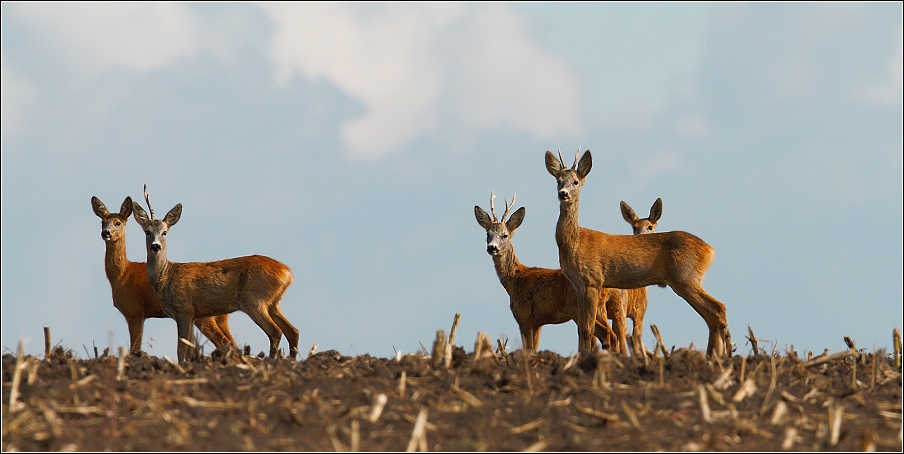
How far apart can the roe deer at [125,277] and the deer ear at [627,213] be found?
7547 mm

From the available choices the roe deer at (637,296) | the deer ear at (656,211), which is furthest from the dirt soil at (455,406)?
the deer ear at (656,211)

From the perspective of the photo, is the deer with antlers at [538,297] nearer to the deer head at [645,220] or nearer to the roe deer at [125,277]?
the deer head at [645,220]

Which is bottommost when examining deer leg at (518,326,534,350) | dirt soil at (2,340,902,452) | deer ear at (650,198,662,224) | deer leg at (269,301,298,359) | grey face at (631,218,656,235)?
dirt soil at (2,340,902,452)

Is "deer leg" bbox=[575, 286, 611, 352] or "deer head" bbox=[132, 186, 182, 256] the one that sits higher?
"deer head" bbox=[132, 186, 182, 256]

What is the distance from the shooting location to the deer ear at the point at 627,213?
1988 cm

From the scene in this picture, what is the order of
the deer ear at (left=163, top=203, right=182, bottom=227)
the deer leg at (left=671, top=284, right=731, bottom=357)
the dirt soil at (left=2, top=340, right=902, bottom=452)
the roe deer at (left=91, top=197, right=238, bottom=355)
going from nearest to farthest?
1. the dirt soil at (left=2, top=340, right=902, bottom=452)
2. the deer leg at (left=671, top=284, right=731, bottom=357)
3. the deer ear at (left=163, top=203, right=182, bottom=227)
4. the roe deer at (left=91, top=197, right=238, bottom=355)

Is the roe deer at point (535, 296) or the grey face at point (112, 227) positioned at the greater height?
the grey face at point (112, 227)

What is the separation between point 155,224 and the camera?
16.4 metres

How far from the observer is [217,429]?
8008 millimetres

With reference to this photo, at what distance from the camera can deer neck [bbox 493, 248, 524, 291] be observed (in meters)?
16.1

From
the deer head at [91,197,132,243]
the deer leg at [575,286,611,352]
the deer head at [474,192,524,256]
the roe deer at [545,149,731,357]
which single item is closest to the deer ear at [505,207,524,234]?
the deer head at [474,192,524,256]

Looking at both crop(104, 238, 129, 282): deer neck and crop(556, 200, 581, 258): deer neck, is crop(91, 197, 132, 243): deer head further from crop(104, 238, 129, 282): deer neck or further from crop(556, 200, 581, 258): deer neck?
crop(556, 200, 581, 258): deer neck

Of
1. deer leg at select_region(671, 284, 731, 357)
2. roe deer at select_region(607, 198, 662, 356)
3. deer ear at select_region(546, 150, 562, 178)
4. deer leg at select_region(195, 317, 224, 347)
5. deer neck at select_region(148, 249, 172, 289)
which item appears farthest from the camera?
deer leg at select_region(195, 317, 224, 347)

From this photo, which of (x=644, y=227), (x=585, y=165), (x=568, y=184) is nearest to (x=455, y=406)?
(x=568, y=184)
